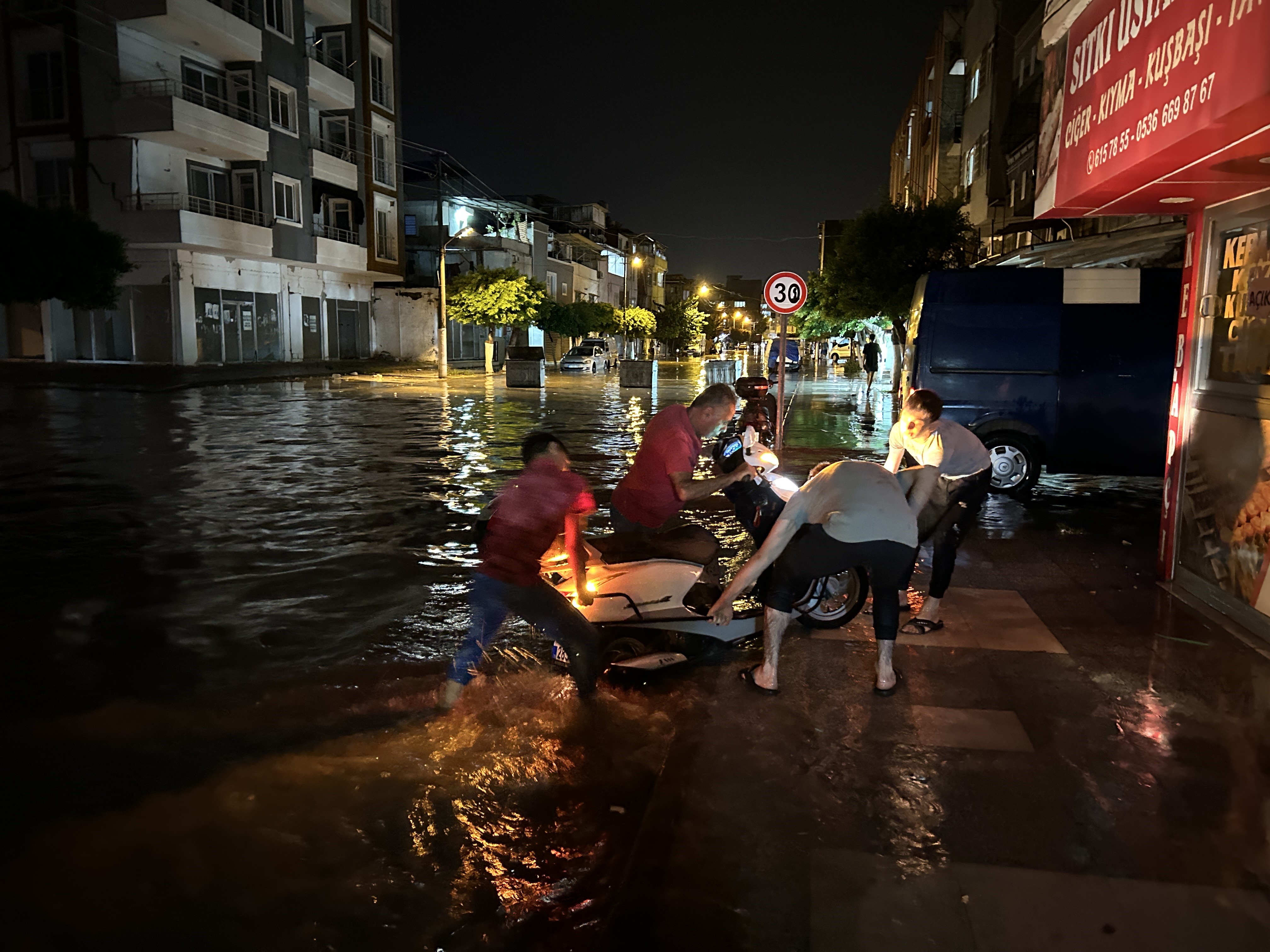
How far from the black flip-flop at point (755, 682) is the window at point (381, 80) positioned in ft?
157

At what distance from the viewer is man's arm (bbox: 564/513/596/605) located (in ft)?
16.1

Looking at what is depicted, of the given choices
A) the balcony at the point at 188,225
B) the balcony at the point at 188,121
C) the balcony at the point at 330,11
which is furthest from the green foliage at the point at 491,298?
the balcony at the point at 330,11

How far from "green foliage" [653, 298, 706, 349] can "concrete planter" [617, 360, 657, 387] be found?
2678 inches

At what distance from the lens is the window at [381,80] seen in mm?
47625

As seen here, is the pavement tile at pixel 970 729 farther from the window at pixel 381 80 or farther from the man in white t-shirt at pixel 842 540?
the window at pixel 381 80

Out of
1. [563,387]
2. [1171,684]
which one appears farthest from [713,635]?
[563,387]

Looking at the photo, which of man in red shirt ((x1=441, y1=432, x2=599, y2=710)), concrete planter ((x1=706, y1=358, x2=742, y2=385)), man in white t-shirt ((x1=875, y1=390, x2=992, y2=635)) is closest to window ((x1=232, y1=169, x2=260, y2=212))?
concrete planter ((x1=706, y1=358, x2=742, y2=385))

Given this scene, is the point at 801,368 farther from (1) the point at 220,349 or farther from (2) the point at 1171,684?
(2) the point at 1171,684

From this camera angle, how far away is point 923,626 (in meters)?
6.29

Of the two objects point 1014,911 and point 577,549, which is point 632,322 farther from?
point 1014,911

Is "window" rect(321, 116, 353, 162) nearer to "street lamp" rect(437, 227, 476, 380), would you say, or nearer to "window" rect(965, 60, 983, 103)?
"street lamp" rect(437, 227, 476, 380)

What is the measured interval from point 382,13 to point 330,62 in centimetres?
532

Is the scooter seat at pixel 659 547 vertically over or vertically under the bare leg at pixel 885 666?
over

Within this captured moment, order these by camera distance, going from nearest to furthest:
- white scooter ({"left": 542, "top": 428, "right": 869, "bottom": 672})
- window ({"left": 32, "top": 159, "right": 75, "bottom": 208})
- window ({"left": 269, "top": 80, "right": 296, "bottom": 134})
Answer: white scooter ({"left": 542, "top": 428, "right": 869, "bottom": 672})
window ({"left": 32, "top": 159, "right": 75, "bottom": 208})
window ({"left": 269, "top": 80, "right": 296, "bottom": 134})
